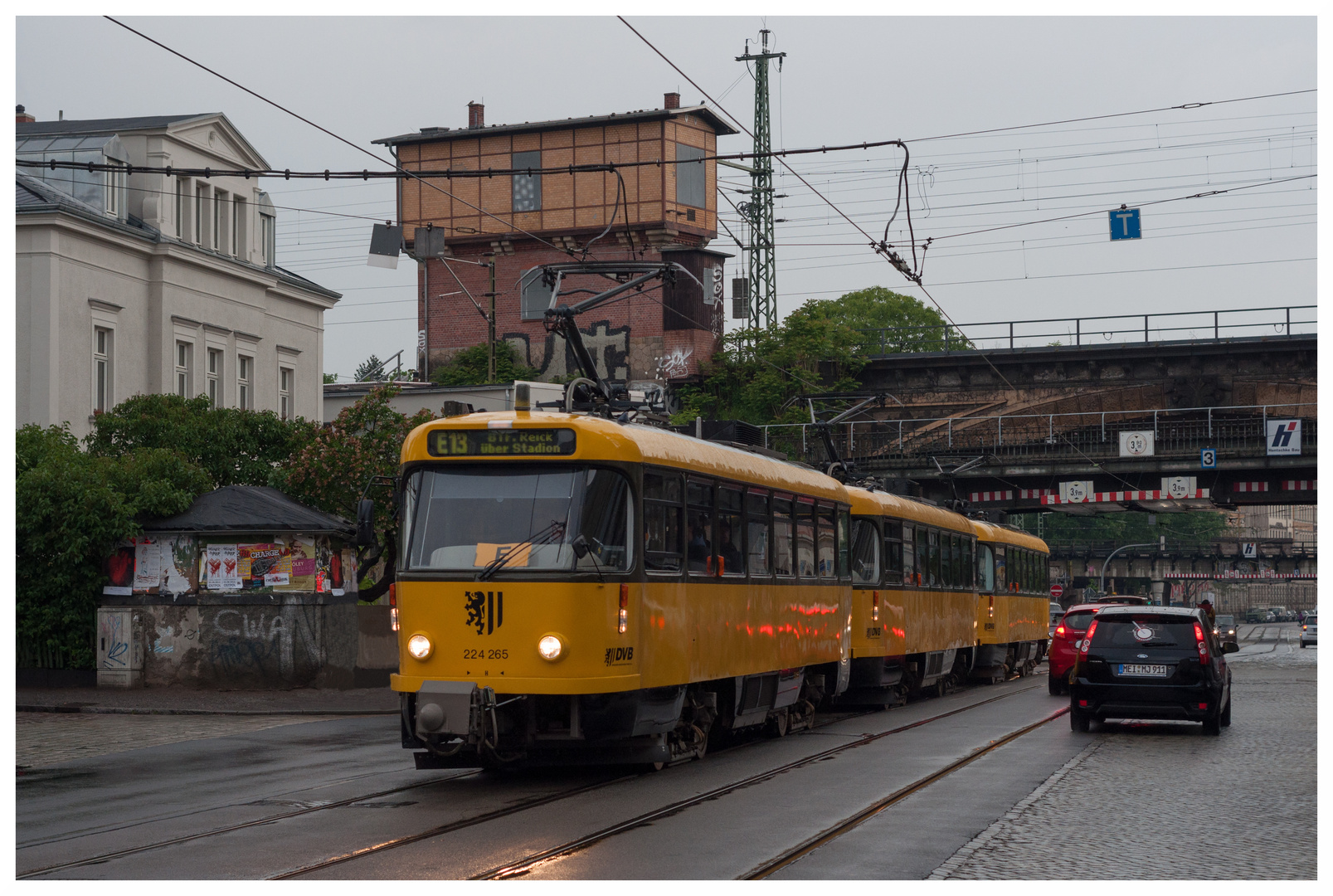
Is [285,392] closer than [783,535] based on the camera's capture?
No

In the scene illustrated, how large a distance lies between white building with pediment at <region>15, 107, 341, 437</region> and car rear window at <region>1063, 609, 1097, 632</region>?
18035mm

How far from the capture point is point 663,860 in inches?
365

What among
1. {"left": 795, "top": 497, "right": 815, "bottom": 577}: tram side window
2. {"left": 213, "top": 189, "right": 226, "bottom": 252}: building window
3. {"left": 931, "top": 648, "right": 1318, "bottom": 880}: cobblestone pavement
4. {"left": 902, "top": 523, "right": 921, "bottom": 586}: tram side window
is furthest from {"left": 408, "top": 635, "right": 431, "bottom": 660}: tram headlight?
{"left": 213, "top": 189, "right": 226, "bottom": 252}: building window

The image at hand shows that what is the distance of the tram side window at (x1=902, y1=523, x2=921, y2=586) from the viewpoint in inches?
986

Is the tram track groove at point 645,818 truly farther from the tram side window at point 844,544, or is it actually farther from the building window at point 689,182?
the building window at point 689,182

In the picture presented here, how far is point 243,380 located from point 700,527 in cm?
2843

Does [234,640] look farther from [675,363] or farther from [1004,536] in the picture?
[675,363]

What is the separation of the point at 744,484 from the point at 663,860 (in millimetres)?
7239

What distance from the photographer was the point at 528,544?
12891mm

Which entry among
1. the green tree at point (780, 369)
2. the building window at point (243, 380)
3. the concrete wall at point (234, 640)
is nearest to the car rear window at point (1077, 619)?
the concrete wall at point (234, 640)

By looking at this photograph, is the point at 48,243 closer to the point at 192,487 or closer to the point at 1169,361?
the point at 192,487

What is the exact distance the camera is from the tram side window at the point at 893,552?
940 inches

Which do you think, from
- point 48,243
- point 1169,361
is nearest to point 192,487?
point 48,243

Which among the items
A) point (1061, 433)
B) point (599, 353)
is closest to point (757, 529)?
point (1061, 433)
